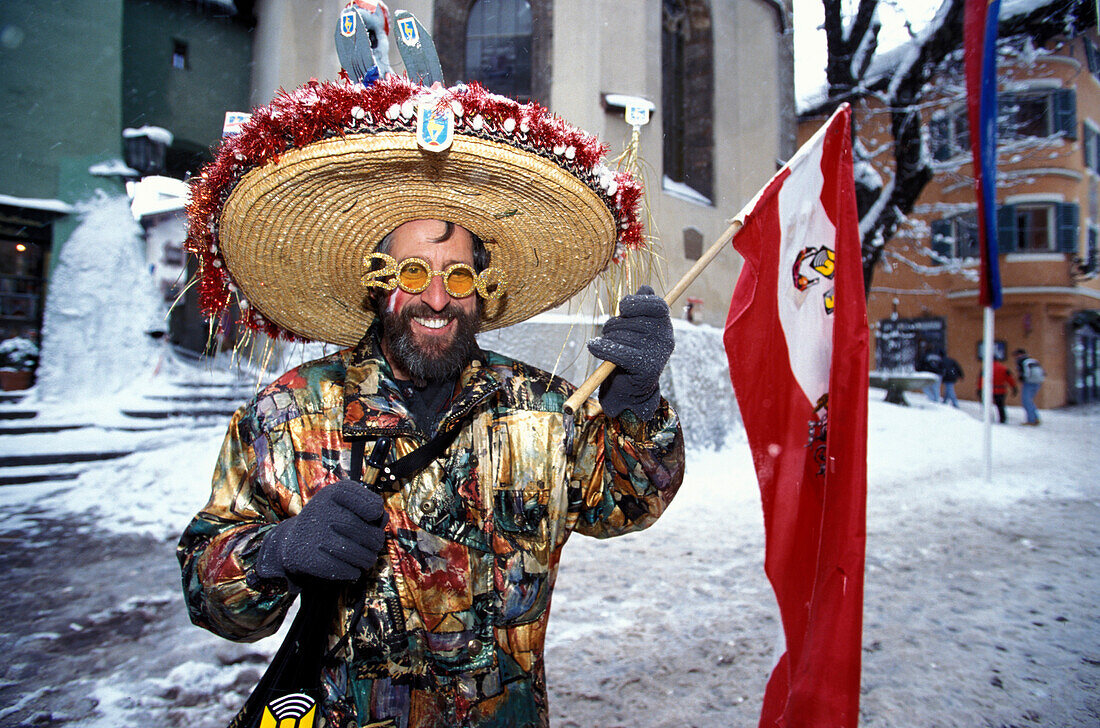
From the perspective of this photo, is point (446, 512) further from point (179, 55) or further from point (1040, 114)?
point (1040, 114)

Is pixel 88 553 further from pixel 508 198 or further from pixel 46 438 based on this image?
pixel 508 198

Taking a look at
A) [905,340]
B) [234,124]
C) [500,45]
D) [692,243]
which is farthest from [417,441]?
[905,340]

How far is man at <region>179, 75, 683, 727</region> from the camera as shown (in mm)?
1269

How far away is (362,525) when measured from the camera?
3.69ft

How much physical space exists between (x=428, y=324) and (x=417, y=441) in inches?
14.7

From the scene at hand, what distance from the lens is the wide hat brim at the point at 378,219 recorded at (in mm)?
1425

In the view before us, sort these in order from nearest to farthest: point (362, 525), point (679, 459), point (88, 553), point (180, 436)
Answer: point (362, 525), point (679, 459), point (88, 553), point (180, 436)

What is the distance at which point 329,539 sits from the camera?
1083 millimetres

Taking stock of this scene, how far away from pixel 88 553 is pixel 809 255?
17.5ft

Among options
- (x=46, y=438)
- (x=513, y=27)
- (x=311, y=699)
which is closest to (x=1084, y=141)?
(x=513, y=27)

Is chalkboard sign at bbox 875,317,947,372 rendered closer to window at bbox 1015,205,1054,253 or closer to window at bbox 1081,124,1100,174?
Result: window at bbox 1015,205,1054,253

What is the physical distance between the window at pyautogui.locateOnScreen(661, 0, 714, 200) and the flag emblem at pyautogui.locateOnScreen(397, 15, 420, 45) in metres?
5.23

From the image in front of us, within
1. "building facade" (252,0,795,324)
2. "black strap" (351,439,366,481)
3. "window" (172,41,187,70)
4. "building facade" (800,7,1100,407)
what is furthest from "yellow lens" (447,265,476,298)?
"building facade" (800,7,1100,407)

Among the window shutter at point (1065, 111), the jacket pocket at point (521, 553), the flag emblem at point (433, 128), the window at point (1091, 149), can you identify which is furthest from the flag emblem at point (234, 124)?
the window at point (1091, 149)
